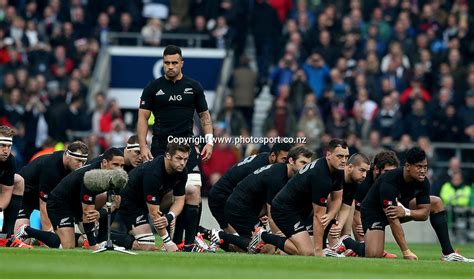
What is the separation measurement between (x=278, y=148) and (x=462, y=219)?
8600mm

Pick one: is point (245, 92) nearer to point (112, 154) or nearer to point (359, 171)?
point (359, 171)

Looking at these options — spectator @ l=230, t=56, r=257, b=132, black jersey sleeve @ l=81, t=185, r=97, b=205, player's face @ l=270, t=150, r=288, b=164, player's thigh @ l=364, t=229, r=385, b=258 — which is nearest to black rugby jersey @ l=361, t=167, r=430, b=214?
player's thigh @ l=364, t=229, r=385, b=258

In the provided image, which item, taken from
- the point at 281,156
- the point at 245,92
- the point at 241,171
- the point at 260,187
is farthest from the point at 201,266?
the point at 245,92

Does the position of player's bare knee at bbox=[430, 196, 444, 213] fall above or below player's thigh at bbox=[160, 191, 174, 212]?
above

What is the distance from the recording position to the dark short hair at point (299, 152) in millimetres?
21812

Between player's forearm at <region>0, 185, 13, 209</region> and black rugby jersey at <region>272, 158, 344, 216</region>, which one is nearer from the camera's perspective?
black rugby jersey at <region>272, 158, 344, 216</region>

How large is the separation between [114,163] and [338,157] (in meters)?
3.22

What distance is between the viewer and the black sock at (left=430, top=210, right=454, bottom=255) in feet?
68.0

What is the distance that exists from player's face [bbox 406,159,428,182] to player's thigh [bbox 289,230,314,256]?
1751 mm

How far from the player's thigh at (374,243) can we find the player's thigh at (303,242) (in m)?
0.89

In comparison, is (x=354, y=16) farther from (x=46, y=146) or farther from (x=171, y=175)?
(x=171, y=175)

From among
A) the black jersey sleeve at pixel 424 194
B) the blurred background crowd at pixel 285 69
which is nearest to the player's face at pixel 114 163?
the black jersey sleeve at pixel 424 194

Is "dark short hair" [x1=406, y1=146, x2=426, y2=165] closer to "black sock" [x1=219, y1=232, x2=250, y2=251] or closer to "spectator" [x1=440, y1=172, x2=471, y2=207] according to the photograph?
"black sock" [x1=219, y1=232, x2=250, y2=251]

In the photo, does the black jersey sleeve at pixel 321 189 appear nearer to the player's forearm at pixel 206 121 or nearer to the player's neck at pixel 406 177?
the player's neck at pixel 406 177
